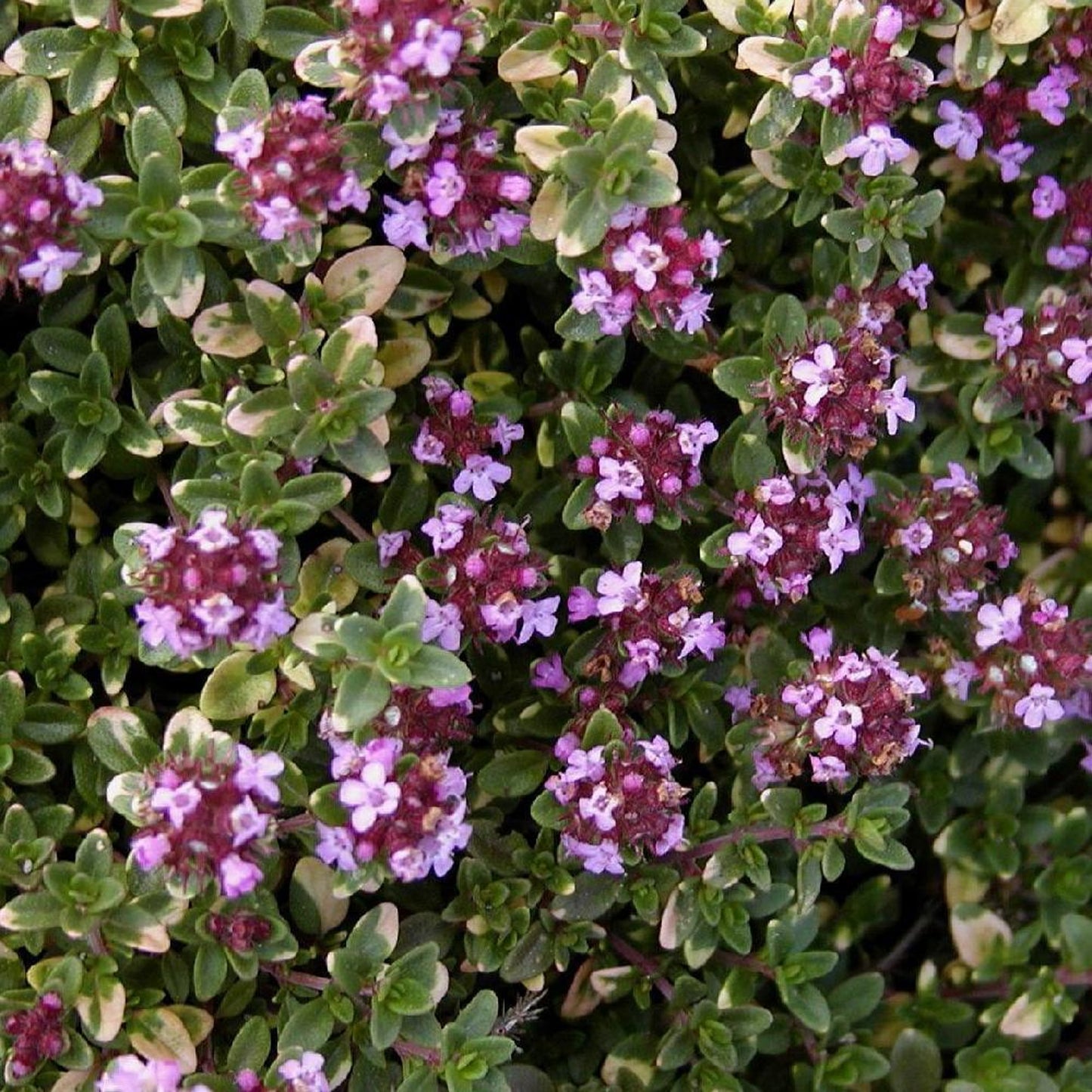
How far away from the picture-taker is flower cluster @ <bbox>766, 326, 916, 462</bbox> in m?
2.65

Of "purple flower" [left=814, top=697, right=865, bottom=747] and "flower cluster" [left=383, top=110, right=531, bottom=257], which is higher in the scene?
"flower cluster" [left=383, top=110, right=531, bottom=257]

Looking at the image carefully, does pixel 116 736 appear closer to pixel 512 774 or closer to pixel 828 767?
pixel 512 774

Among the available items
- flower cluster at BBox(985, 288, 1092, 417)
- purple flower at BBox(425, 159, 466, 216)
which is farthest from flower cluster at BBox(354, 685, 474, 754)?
flower cluster at BBox(985, 288, 1092, 417)

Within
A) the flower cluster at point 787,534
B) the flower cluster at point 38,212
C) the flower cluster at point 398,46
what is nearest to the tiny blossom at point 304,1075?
the flower cluster at point 787,534

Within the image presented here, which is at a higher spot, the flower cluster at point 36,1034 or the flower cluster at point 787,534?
the flower cluster at point 787,534

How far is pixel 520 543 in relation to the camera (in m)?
2.69

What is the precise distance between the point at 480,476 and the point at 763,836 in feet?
3.14

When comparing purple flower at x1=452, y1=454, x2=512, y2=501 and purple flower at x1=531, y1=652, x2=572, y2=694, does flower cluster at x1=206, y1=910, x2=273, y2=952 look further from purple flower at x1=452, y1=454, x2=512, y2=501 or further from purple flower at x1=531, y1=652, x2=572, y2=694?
purple flower at x1=452, y1=454, x2=512, y2=501

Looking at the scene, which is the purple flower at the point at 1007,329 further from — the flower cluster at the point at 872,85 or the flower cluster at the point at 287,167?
the flower cluster at the point at 287,167

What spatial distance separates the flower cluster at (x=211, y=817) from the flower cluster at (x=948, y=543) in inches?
56.8

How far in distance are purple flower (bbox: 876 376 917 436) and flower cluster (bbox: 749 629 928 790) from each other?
46cm

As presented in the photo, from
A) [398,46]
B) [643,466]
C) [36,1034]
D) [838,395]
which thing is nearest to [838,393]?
[838,395]

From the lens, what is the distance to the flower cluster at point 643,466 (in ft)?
9.00

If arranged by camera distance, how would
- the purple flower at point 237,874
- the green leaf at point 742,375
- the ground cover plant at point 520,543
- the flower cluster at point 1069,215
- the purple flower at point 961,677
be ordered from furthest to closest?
the flower cluster at point 1069,215 < the purple flower at point 961,677 < the green leaf at point 742,375 < the ground cover plant at point 520,543 < the purple flower at point 237,874
